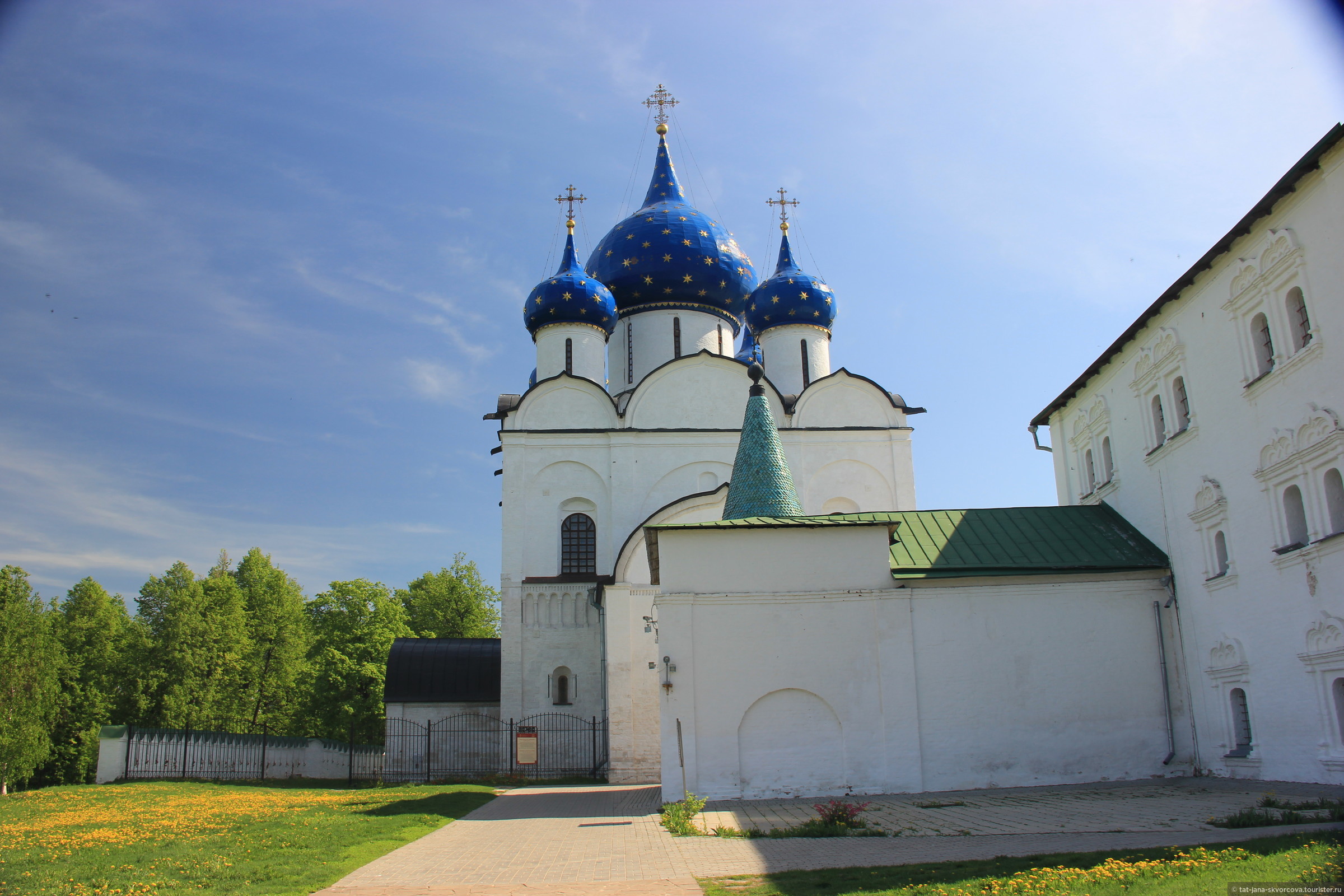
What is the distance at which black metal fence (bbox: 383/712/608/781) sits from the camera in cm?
1959

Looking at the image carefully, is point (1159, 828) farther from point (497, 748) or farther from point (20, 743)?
point (20, 743)

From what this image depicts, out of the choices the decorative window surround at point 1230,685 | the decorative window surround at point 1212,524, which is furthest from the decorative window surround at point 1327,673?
the decorative window surround at point 1212,524

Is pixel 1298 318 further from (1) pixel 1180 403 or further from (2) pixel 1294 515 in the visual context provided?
(1) pixel 1180 403

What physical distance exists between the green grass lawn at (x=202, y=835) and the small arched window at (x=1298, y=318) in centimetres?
1103

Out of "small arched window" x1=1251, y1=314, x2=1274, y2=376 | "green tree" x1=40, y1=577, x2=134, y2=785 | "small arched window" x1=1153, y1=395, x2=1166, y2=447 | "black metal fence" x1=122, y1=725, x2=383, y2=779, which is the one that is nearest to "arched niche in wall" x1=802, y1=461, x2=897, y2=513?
"small arched window" x1=1153, y1=395, x2=1166, y2=447

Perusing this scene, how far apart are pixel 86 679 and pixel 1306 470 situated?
31.2 meters

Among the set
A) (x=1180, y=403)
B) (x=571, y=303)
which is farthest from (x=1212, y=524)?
(x=571, y=303)

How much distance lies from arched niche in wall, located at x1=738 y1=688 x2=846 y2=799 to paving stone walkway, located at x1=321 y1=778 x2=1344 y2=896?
407 millimetres

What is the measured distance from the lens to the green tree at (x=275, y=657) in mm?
31828

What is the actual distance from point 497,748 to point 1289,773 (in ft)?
49.6

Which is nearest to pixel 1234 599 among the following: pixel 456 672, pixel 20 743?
pixel 456 672

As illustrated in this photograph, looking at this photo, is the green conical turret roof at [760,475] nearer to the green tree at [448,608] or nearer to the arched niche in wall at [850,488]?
the arched niche in wall at [850,488]

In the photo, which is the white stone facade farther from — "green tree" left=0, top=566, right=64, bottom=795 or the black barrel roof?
"green tree" left=0, top=566, right=64, bottom=795

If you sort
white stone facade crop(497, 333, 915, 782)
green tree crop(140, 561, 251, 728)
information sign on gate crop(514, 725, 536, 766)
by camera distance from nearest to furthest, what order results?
information sign on gate crop(514, 725, 536, 766) < white stone facade crop(497, 333, 915, 782) < green tree crop(140, 561, 251, 728)
